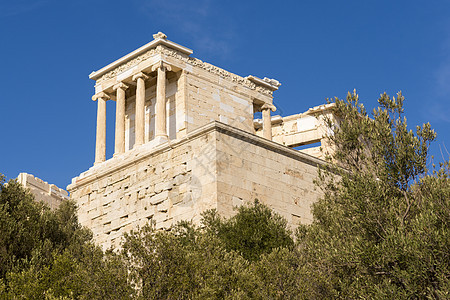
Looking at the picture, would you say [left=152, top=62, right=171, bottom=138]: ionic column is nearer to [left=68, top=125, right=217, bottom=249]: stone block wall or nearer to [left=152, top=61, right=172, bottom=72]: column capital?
[left=152, top=61, right=172, bottom=72]: column capital

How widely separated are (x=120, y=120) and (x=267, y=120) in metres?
6.68

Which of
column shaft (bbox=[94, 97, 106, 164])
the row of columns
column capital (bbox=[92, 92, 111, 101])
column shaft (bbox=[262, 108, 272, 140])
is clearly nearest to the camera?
the row of columns

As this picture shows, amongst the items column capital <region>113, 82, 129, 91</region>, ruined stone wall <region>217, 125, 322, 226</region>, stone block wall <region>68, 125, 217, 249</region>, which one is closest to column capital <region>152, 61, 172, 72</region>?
column capital <region>113, 82, 129, 91</region>

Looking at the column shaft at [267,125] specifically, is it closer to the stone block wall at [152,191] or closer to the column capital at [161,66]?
the column capital at [161,66]

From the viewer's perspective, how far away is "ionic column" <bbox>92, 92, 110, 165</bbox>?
28672mm

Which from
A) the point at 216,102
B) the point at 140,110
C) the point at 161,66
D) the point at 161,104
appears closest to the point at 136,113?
the point at 140,110

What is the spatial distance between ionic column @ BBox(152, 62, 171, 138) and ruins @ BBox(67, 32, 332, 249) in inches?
1.6

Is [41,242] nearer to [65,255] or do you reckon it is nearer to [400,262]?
[65,255]

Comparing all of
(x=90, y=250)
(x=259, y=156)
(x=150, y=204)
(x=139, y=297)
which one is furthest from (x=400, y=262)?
(x=150, y=204)

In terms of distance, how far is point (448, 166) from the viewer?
13.9 m

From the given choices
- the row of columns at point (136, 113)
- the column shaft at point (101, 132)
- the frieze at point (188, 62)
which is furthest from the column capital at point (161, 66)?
the column shaft at point (101, 132)

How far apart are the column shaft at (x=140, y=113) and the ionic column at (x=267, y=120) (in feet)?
19.4

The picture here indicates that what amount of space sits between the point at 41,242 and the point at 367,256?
310 inches

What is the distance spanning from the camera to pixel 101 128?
97.3 feet
